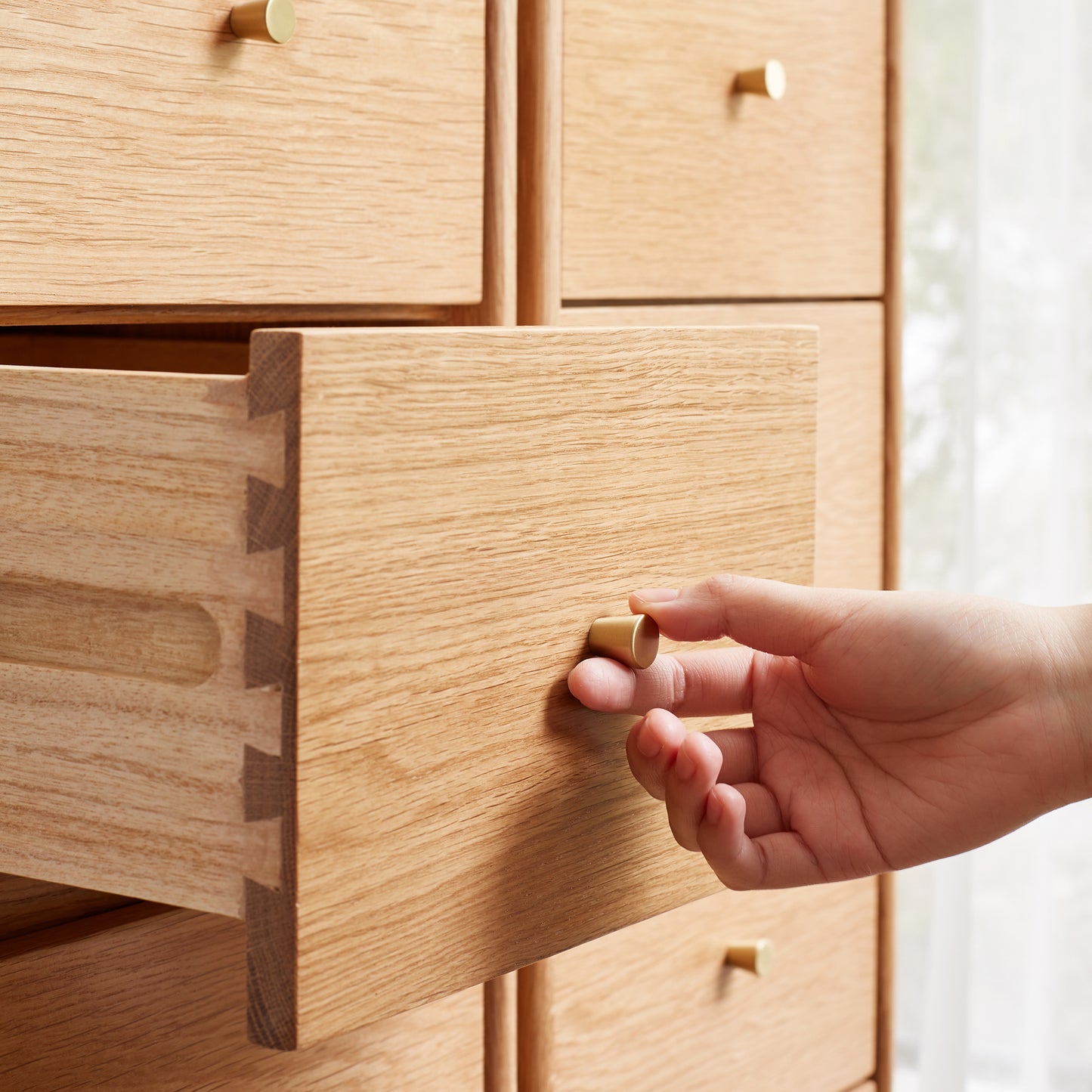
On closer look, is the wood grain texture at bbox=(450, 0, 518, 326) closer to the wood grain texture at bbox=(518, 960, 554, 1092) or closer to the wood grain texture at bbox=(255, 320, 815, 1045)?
the wood grain texture at bbox=(255, 320, 815, 1045)

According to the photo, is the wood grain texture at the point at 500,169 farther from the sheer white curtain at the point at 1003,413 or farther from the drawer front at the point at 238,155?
the sheer white curtain at the point at 1003,413

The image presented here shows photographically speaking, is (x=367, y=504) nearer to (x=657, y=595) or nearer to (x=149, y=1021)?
(x=657, y=595)

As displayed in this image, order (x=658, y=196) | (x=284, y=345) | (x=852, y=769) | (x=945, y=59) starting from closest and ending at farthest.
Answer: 1. (x=284, y=345)
2. (x=852, y=769)
3. (x=658, y=196)
4. (x=945, y=59)

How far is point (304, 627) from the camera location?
369 mm

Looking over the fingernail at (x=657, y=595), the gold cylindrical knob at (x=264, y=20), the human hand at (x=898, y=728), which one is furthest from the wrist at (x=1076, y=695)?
the gold cylindrical knob at (x=264, y=20)

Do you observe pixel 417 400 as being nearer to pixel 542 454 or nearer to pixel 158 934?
pixel 542 454

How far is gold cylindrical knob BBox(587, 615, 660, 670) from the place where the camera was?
467 mm

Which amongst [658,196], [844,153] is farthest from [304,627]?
[844,153]

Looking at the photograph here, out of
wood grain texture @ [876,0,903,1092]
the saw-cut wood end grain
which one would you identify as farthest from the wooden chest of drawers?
wood grain texture @ [876,0,903,1092]

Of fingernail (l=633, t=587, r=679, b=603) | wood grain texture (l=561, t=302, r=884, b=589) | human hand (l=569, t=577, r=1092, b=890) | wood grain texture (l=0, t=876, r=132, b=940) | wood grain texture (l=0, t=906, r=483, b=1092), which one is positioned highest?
wood grain texture (l=561, t=302, r=884, b=589)

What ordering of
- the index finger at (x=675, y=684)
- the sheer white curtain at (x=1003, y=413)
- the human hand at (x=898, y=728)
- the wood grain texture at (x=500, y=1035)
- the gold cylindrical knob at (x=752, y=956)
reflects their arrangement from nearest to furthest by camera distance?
1. the index finger at (x=675, y=684)
2. the human hand at (x=898, y=728)
3. the wood grain texture at (x=500, y=1035)
4. the gold cylindrical knob at (x=752, y=956)
5. the sheer white curtain at (x=1003, y=413)

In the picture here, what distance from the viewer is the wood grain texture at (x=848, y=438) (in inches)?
34.2

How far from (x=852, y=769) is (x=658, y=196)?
0.33 meters

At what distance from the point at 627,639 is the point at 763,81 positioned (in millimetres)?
437
